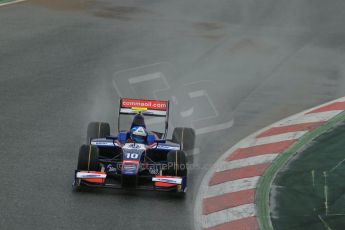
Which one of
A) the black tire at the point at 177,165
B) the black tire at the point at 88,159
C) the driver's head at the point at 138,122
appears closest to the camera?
the black tire at the point at 88,159

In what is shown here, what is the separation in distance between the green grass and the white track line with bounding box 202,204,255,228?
17 cm

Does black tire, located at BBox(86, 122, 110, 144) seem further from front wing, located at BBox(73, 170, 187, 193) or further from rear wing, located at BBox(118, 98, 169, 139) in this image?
front wing, located at BBox(73, 170, 187, 193)

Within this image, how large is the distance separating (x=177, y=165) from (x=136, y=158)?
0.77 meters

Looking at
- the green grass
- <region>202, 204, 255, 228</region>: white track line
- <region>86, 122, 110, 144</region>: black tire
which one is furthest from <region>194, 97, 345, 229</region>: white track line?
<region>86, 122, 110, 144</region>: black tire

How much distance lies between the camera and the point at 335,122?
70.7 feet

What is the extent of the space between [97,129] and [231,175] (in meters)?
2.92

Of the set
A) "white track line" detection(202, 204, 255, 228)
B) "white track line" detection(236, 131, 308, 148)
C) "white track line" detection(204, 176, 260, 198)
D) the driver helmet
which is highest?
"white track line" detection(236, 131, 308, 148)

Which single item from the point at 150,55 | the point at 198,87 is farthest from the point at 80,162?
the point at 150,55

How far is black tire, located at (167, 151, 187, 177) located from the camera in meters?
18.1

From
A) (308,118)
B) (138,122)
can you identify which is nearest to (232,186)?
(138,122)

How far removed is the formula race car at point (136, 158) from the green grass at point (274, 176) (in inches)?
57.7

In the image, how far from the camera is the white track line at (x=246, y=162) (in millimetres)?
19500

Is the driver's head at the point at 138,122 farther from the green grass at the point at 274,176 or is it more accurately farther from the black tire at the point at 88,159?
the green grass at the point at 274,176

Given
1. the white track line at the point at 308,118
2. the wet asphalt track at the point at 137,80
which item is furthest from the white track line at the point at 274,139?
the white track line at the point at 308,118
